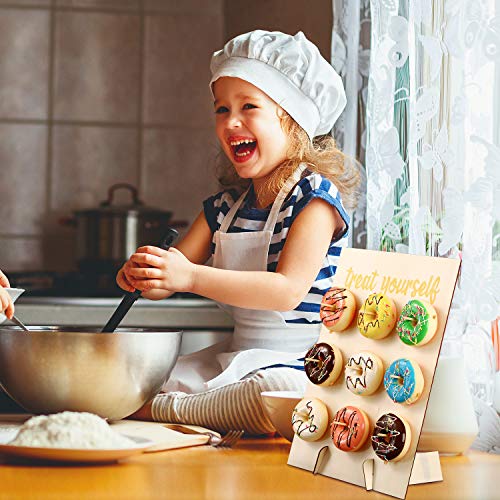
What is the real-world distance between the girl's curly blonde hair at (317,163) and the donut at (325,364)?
0.51 metres

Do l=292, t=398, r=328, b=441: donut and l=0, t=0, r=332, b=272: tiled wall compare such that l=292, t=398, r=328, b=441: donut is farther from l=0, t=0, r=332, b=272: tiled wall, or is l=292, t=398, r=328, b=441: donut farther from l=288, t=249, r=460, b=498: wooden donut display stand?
l=0, t=0, r=332, b=272: tiled wall

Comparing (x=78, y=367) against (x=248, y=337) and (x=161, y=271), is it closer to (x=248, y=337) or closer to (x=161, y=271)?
(x=161, y=271)

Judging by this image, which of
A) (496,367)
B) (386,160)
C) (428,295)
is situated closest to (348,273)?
(428,295)

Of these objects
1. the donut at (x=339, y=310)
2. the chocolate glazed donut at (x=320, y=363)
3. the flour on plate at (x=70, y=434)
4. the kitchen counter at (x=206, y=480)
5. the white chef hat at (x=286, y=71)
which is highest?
the white chef hat at (x=286, y=71)

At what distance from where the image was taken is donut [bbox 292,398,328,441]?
0.95 metres

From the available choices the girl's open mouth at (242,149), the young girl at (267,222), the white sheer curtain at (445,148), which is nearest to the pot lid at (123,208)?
the young girl at (267,222)

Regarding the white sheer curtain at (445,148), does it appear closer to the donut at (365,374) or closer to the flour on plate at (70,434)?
the donut at (365,374)

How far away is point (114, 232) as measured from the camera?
2416 mm

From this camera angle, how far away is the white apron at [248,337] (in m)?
1.33

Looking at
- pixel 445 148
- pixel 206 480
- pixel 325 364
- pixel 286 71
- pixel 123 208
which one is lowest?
pixel 206 480

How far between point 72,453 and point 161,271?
0.36m

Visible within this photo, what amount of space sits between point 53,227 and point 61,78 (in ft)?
1.47

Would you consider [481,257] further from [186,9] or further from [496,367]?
[186,9]

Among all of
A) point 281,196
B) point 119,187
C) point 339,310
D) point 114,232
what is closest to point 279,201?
point 281,196
